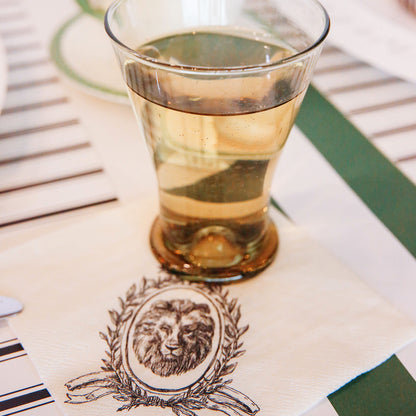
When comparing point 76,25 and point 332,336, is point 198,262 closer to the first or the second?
point 332,336

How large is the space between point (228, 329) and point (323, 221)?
0.13m

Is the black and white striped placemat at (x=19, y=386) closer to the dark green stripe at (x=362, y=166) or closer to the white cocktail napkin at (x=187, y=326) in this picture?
the white cocktail napkin at (x=187, y=326)

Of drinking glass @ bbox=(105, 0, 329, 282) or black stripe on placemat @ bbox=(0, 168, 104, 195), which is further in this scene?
black stripe on placemat @ bbox=(0, 168, 104, 195)

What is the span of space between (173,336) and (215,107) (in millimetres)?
150

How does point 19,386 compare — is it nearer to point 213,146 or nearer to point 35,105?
point 213,146

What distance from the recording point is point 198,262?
39cm

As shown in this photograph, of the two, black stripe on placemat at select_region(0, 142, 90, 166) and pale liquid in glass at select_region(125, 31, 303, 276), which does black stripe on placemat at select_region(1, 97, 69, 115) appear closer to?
black stripe on placemat at select_region(0, 142, 90, 166)

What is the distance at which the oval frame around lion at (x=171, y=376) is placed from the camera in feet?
1.01

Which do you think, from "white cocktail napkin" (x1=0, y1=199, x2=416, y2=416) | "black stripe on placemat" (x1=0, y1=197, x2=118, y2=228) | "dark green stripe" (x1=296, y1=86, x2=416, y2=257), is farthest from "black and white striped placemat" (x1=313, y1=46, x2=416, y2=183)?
"black stripe on placemat" (x1=0, y1=197, x2=118, y2=228)

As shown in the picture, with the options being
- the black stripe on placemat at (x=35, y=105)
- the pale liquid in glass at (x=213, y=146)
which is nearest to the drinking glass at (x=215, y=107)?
the pale liquid in glass at (x=213, y=146)

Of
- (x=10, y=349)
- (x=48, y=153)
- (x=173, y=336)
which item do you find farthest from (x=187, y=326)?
(x=48, y=153)

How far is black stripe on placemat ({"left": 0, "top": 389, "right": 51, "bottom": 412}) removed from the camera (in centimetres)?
30

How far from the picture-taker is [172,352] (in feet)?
1.07

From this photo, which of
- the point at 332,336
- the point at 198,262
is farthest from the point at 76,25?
the point at 332,336
